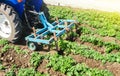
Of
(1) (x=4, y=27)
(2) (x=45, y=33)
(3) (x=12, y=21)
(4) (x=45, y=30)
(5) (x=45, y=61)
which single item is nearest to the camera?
(5) (x=45, y=61)

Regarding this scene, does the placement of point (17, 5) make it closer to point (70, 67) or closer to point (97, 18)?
point (70, 67)

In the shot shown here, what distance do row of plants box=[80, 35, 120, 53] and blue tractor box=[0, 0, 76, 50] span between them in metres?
0.48

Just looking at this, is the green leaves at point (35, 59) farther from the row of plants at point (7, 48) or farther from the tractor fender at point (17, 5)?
the tractor fender at point (17, 5)

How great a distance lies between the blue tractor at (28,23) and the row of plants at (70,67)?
17.4 inches

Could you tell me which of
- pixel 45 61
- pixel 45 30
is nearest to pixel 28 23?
pixel 45 30

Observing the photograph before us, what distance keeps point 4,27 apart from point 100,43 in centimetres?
242

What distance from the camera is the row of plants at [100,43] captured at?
22.4 ft

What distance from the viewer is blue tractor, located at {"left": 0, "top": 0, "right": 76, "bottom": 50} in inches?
270

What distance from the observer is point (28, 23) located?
7.36 m

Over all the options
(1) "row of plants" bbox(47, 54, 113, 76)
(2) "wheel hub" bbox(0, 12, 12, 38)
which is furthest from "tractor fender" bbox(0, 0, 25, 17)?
(1) "row of plants" bbox(47, 54, 113, 76)

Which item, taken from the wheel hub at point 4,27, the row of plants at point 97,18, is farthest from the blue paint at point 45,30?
the row of plants at point 97,18

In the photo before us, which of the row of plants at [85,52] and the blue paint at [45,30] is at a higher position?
the blue paint at [45,30]

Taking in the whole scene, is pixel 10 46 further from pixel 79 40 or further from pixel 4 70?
pixel 79 40

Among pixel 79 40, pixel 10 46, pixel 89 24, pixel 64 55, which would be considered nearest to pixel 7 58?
pixel 10 46
